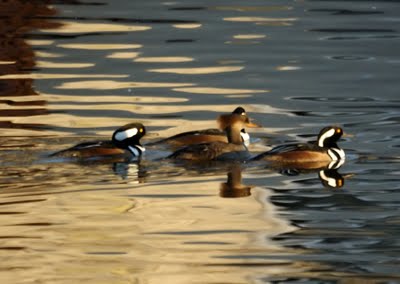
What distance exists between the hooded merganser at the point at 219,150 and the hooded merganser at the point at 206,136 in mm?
205

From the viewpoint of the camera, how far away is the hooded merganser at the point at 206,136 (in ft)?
53.8

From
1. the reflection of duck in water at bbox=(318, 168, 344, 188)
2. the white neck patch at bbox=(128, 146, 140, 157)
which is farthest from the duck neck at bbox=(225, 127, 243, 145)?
the reflection of duck in water at bbox=(318, 168, 344, 188)

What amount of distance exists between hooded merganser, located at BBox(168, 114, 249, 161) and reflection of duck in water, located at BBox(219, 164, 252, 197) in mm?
515

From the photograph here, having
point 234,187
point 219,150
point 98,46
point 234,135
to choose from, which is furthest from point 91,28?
point 234,187

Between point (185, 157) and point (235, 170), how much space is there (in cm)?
58

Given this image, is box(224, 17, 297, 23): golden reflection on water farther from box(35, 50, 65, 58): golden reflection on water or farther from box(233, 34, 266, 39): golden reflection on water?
box(35, 50, 65, 58): golden reflection on water

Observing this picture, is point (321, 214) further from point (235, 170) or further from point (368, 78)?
point (368, 78)

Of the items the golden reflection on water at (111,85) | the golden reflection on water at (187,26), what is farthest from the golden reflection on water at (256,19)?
the golden reflection on water at (111,85)

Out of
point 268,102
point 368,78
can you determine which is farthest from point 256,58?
point 268,102

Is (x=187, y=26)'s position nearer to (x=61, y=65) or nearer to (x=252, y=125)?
(x=61, y=65)

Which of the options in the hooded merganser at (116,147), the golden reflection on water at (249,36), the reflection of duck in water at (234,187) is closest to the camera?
the reflection of duck in water at (234,187)

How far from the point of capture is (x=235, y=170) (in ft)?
50.2

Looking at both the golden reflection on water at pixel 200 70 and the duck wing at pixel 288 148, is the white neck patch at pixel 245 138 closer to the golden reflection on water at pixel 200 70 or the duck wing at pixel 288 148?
the duck wing at pixel 288 148

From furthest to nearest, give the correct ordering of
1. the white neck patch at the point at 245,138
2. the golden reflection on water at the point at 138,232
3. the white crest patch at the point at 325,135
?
1. the white neck patch at the point at 245,138
2. the white crest patch at the point at 325,135
3. the golden reflection on water at the point at 138,232
